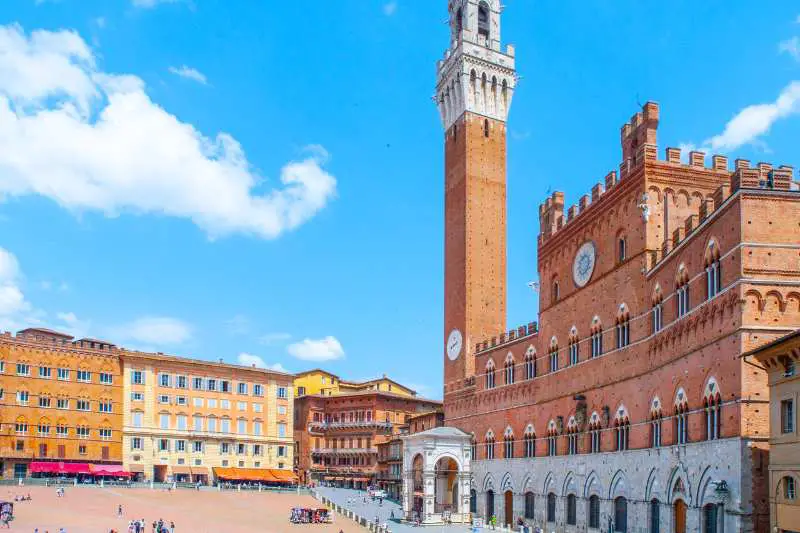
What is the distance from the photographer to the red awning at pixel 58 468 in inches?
2997

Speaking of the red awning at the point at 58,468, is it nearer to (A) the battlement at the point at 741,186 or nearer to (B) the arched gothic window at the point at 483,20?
(B) the arched gothic window at the point at 483,20

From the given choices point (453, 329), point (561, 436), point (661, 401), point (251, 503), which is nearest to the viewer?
point (661, 401)

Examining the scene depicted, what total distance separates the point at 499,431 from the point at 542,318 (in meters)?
10.2

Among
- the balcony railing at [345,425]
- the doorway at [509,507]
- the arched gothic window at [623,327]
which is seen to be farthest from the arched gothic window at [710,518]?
the balcony railing at [345,425]

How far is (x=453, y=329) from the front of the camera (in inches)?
2943

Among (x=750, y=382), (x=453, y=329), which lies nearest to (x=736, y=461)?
(x=750, y=382)

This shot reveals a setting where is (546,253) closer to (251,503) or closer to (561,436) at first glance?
(561,436)

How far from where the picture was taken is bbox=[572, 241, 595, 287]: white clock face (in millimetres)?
50844

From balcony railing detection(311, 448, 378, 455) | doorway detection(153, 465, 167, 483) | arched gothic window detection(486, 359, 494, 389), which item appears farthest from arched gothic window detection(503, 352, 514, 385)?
doorway detection(153, 465, 167, 483)

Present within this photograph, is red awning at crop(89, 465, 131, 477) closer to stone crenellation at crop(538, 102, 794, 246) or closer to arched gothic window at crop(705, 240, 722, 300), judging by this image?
stone crenellation at crop(538, 102, 794, 246)

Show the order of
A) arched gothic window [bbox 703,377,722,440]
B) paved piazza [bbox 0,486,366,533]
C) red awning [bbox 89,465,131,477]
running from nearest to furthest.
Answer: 1. arched gothic window [bbox 703,377,722,440]
2. paved piazza [bbox 0,486,366,533]
3. red awning [bbox 89,465,131,477]

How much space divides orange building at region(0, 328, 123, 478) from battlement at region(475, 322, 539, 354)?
35126mm

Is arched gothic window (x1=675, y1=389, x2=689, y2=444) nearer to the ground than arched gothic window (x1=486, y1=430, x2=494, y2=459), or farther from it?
farther from it

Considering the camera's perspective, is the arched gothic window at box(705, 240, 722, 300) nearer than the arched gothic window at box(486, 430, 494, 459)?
Yes
